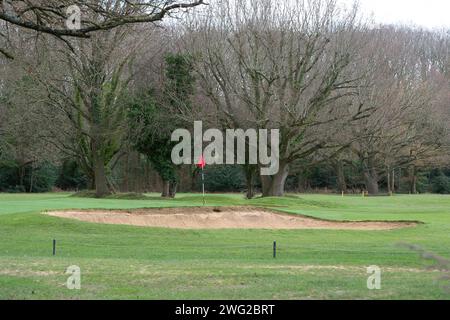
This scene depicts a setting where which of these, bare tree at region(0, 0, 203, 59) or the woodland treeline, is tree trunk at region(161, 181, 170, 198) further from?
bare tree at region(0, 0, 203, 59)

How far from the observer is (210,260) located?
15938 millimetres

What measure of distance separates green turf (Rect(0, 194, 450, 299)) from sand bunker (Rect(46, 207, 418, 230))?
1305 millimetres

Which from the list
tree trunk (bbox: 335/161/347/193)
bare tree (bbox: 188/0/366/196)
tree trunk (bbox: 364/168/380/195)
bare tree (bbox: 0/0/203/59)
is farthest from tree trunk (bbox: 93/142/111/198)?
bare tree (bbox: 0/0/203/59)

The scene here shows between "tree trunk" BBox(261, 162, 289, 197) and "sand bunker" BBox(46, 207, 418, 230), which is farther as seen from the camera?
"tree trunk" BBox(261, 162, 289, 197)

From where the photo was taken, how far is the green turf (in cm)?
956

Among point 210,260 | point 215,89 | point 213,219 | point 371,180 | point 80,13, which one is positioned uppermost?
point 215,89

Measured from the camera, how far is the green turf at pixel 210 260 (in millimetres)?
9562

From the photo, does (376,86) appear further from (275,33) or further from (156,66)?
(156,66)

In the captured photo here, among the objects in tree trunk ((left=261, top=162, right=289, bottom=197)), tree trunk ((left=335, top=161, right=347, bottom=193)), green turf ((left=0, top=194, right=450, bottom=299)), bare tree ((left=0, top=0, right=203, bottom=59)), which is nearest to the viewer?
green turf ((left=0, top=194, right=450, bottom=299))

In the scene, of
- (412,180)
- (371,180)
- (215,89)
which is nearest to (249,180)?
(215,89)

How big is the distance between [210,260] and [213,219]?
12580mm

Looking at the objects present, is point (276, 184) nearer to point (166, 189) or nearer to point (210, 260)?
point (166, 189)

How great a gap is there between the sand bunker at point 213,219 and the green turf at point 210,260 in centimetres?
130
